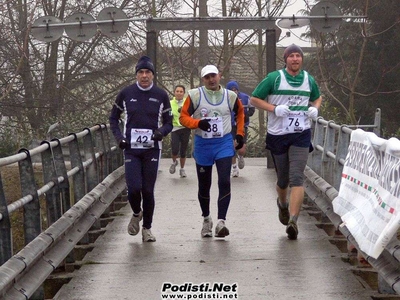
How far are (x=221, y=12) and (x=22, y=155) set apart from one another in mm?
32066

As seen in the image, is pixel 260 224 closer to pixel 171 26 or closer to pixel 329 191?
pixel 329 191

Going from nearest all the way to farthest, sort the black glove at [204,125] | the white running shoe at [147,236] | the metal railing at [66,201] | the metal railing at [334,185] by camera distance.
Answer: the metal railing at [66,201] < the metal railing at [334,185] < the black glove at [204,125] < the white running shoe at [147,236]

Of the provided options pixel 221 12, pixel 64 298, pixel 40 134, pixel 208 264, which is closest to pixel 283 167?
pixel 208 264

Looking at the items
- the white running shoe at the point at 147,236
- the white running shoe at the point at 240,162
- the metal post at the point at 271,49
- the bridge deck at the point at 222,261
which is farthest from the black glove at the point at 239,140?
the metal post at the point at 271,49

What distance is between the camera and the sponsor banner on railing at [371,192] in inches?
321

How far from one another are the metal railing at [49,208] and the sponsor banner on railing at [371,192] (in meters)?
2.54

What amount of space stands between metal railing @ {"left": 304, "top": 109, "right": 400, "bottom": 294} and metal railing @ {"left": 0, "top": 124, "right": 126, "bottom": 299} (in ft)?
8.39

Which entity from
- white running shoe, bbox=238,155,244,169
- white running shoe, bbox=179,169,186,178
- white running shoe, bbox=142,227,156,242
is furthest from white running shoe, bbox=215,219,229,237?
white running shoe, bbox=238,155,244,169

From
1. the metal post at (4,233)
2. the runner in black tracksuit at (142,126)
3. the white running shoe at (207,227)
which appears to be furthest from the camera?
the white running shoe at (207,227)

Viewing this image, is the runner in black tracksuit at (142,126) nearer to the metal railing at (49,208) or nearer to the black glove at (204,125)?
the black glove at (204,125)

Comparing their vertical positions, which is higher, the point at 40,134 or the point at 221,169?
the point at 221,169

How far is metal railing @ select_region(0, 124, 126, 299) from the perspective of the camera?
304 inches

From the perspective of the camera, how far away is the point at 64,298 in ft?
30.2

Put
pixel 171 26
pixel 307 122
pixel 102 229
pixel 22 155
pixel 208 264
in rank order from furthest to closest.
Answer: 1. pixel 171 26
2. pixel 102 229
3. pixel 307 122
4. pixel 208 264
5. pixel 22 155
